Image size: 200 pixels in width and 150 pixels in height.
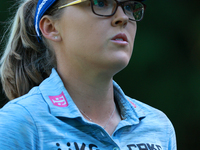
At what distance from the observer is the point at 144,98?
4.20 metres

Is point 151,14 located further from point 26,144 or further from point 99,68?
point 26,144

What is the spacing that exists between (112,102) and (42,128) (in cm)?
54

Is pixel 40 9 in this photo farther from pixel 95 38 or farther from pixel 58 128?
pixel 58 128

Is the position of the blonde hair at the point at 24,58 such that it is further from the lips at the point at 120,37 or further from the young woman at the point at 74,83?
the lips at the point at 120,37

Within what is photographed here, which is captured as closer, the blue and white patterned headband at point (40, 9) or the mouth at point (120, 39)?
the mouth at point (120, 39)

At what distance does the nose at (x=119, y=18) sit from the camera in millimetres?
1664

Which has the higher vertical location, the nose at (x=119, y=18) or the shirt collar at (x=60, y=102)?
the nose at (x=119, y=18)

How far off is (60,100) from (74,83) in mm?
164

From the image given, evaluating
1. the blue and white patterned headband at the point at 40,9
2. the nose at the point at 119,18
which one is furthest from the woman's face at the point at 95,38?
the blue and white patterned headband at the point at 40,9

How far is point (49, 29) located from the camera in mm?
1841

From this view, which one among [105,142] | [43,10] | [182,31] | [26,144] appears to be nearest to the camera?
[26,144]

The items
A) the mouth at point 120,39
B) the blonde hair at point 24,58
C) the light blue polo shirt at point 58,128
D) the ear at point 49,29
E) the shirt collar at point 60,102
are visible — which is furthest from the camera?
the blonde hair at point 24,58

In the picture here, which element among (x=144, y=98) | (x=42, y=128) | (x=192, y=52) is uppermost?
(x=42, y=128)

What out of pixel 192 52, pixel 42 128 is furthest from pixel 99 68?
pixel 192 52
